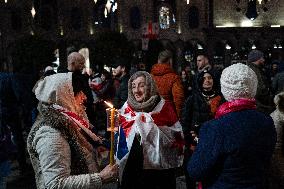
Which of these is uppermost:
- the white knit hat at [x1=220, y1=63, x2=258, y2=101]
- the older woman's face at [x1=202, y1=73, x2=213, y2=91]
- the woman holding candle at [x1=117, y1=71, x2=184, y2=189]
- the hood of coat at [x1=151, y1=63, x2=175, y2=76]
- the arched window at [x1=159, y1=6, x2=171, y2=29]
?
the arched window at [x1=159, y1=6, x2=171, y2=29]

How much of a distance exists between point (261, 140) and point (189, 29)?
46.0 meters

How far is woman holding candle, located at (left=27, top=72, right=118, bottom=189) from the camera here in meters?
2.68

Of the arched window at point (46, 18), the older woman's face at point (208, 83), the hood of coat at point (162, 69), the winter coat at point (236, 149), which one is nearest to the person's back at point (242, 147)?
the winter coat at point (236, 149)

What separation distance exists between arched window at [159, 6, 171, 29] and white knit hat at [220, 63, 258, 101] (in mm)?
45301

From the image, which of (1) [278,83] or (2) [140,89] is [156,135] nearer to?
(2) [140,89]

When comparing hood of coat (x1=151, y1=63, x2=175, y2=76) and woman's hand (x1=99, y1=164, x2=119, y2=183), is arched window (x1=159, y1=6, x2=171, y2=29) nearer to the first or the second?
hood of coat (x1=151, y1=63, x2=175, y2=76)

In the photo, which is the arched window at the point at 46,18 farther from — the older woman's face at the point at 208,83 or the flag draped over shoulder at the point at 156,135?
the flag draped over shoulder at the point at 156,135

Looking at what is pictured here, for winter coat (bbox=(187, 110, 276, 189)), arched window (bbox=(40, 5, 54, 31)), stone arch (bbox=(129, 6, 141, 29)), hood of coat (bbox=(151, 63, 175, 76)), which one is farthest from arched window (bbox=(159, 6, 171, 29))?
winter coat (bbox=(187, 110, 276, 189))

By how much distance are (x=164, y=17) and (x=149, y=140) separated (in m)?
44.5

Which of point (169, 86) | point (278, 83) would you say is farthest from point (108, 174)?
point (278, 83)

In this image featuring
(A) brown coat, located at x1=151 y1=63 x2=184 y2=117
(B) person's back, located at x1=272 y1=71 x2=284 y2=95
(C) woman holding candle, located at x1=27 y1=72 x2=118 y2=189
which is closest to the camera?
(C) woman holding candle, located at x1=27 y1=72 x2=118 y2=189

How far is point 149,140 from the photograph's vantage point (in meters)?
4.42

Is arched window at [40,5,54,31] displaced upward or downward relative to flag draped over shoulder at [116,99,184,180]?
upward

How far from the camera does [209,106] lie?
5.51 meters
